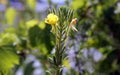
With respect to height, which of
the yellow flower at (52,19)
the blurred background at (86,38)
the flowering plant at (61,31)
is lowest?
the blurred background at (86,38)

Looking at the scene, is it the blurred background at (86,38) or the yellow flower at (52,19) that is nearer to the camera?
the yellow flower at (52,19)

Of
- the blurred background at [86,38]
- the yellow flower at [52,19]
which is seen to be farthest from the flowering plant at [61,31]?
the blurred background at [86,38]

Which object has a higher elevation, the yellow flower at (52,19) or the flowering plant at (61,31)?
the yellow flower at (52,19)

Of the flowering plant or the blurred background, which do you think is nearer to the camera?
the flowering plant

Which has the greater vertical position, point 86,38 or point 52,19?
point 52,19

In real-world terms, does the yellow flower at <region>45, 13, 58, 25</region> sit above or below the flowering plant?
above

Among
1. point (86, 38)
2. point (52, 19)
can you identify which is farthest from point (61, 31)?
point (86, 38)

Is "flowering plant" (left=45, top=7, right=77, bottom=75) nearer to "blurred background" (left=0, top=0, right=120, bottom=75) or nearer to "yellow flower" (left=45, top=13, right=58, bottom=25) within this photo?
"yellow flower" (left=45, top=13, right=58, bottom=25)

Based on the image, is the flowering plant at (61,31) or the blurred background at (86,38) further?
the blurred background at (86,38)

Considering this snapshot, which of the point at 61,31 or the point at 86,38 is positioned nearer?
the point at 61,31

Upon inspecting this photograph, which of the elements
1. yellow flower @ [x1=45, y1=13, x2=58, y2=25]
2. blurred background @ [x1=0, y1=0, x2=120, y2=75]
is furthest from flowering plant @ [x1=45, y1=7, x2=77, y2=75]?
blurred background @ [x1=0, y1=0, x2=120, y2=75]

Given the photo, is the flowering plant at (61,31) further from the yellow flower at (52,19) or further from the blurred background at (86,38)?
the blurred background at (86,38)

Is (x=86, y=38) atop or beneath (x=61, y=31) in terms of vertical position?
beneath

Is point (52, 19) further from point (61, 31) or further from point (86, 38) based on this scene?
point (86, 38)
